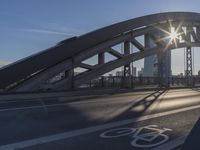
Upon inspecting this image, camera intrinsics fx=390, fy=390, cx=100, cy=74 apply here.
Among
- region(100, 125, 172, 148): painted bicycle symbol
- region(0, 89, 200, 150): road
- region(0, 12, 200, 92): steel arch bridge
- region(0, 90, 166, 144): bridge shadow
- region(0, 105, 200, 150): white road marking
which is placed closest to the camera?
region(0, 105, 200, 150): white road marking

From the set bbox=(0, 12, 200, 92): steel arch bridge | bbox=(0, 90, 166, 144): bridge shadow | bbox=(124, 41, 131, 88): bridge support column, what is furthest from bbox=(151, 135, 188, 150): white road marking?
bbox=(124, 41, 131, 88): bridge support column

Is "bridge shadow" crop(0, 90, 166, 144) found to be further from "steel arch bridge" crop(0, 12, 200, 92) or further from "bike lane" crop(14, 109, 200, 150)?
"steel arch bridge" crop(0, 12, 200, 92)

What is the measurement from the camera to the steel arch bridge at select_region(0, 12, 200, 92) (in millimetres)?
35281

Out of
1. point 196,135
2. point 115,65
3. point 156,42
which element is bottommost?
point 196,135

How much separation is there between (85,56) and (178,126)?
1191 inches

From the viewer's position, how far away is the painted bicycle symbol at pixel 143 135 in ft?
26.2

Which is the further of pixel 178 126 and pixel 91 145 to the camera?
pixel 178 126

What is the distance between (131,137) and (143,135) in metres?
0.41

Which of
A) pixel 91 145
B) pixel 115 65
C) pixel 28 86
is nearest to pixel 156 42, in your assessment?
pixel 115 65

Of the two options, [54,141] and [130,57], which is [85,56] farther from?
[54,141]

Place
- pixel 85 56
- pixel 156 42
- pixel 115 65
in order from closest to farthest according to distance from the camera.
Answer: pixel 85 56 < pixel 115 65 < pixel 156 42

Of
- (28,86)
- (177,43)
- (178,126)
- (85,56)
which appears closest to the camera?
(178,126)

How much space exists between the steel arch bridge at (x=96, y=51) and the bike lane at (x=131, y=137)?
79.8 feet

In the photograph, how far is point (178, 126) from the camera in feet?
34.4
